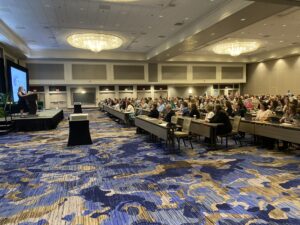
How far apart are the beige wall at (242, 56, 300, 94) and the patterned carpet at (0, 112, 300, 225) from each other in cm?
1830

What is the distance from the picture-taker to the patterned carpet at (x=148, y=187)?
134 inches

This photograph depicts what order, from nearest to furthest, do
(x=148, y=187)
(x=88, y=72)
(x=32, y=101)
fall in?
1. (x=148, y=187)
2. (x=32, y=101)
3. (x=88, y=72)

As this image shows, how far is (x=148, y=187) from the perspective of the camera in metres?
4.43

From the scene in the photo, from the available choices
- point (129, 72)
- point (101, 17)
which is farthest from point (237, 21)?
point (129, 72)

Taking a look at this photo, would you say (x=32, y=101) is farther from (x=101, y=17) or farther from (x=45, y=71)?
(x=45, y=71)

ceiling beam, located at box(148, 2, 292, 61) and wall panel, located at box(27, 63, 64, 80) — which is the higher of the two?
ceiling beam, located at box(148, 2, 292, 61)

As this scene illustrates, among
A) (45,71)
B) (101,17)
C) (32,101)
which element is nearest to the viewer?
(101,17)

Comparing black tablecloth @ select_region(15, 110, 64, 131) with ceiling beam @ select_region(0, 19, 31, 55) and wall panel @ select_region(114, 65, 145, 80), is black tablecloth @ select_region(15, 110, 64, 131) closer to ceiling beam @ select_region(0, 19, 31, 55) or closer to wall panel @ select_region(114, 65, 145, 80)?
ceiling beam @ select_region(0, 19, 31, 55)

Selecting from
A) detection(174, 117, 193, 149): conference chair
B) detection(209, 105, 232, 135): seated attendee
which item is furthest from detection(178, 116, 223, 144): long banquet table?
detection(174, 117, 193, 149): conference chair

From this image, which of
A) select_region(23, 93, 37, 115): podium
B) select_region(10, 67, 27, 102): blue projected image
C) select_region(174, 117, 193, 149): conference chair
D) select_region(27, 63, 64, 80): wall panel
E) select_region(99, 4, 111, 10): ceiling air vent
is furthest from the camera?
select_region(27, 63, 64, 80): wall panel

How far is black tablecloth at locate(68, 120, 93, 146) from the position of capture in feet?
26.2

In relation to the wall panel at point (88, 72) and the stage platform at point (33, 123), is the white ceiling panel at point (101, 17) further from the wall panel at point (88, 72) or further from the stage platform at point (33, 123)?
the wall panel at point (88, 72)

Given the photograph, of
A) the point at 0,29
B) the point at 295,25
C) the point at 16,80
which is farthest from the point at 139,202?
the point at 16,80

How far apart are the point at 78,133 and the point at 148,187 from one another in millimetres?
4343
